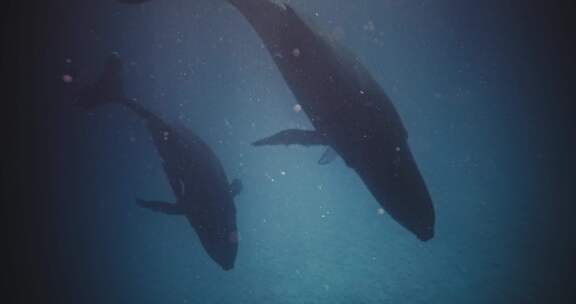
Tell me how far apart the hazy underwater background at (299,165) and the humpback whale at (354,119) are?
21.1 meters

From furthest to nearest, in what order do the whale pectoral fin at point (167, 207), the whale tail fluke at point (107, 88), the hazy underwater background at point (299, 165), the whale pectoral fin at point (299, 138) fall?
the hazy underwater background at point (299, 165) → the whale tail fluke at point (107, 88) → the whale pectoral fin at point (167, 207) → the whale pectoral fin at point (299, 138)

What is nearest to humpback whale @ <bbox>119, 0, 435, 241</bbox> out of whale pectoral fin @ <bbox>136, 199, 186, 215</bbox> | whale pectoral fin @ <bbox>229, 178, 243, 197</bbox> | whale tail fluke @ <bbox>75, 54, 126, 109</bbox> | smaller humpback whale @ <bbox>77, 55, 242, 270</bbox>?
smaller humpback whale @ <bbox>77, 55, 242, 270</bbox>

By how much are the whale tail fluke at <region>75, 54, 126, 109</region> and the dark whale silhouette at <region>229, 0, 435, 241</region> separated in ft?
24.9

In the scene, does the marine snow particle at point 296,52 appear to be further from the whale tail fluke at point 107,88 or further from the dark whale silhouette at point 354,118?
the whale tail fluke at point 107,88

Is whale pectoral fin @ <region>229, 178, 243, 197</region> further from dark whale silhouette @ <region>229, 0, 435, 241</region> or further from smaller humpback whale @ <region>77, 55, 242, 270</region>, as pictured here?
dark whale silhouette @ <region>229, 0, 435, 241</region>

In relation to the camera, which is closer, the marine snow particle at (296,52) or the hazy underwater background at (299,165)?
the marine snow particle at (296,52)

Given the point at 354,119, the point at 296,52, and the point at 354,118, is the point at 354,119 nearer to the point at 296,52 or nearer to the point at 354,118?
the point at 354,118

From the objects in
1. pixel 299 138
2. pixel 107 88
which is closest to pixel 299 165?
pixel 107 88

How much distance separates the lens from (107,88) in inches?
394

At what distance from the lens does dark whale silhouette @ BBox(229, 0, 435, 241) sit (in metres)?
3.18

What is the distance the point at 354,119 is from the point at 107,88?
860 centimetres

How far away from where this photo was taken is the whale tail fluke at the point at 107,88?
995 centimetres

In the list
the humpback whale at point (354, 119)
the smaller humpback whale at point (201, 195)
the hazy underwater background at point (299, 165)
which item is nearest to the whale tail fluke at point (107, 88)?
the smaller humpback whale at point (201, 195)

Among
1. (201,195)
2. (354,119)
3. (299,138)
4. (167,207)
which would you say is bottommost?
(167,207)
